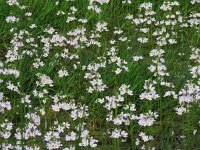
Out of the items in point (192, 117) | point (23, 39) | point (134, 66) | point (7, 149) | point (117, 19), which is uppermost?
point (117, 19)

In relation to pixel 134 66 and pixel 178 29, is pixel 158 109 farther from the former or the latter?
pixel 178 29

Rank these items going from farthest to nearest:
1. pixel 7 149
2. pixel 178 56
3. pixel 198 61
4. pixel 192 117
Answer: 1. pixel 178 56
2. pixel 198 61
3. pixel 192 117
4. pixel 7 149

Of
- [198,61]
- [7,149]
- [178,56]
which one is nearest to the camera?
[7,149]

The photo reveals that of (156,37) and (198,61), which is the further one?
(156,37)

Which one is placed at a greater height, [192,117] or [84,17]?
[84,17]

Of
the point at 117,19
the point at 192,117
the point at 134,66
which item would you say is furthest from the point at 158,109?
the point at 117,19

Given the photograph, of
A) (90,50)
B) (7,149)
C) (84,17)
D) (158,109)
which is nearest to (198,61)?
(158,109)

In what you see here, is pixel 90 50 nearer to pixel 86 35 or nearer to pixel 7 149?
pixel 86 35
